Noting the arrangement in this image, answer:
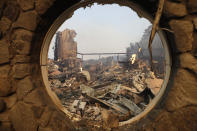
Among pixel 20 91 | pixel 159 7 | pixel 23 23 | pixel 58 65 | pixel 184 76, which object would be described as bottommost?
pixel 58 65

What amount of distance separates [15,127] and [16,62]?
2.23 feet

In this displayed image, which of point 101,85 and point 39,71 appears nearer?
point 39,71

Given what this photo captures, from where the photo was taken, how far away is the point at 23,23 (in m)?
1.11

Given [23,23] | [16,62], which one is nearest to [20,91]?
[16,62]

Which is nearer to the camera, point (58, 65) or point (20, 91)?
point (20, 91)

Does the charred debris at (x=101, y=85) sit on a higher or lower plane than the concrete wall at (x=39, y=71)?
lower

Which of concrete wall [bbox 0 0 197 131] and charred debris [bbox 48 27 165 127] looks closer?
concrete wall [bbox 0 0 197 131]

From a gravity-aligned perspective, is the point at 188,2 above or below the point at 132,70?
above

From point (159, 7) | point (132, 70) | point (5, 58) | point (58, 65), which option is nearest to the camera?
point (159, 7)

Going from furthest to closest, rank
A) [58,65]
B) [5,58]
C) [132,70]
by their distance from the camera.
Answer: [58,65] → [132,70] → [5,58]

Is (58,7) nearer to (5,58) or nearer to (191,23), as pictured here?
(5,58)

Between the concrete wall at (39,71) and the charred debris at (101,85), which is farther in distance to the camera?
Result: the charred debris at (101,85)

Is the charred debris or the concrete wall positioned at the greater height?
the concrete wall

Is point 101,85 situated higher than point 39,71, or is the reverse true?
point 39,71
